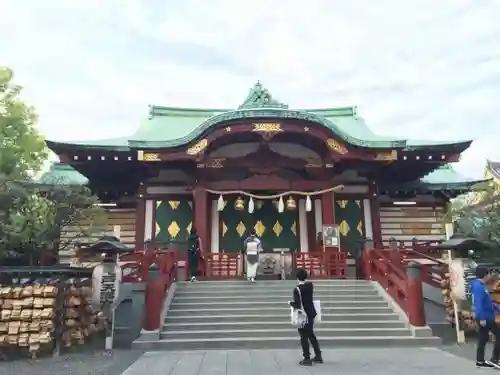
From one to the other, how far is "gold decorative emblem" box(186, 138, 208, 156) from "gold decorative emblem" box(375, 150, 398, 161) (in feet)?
19.3

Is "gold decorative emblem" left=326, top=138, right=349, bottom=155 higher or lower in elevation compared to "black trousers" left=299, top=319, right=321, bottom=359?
higher

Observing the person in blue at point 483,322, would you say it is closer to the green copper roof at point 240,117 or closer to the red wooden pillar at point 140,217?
the green copper roof at point 240,117

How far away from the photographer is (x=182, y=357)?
827 cm

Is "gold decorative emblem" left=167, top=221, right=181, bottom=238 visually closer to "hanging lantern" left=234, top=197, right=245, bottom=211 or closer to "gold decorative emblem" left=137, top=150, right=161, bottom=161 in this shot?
"hanging lantern" left=234, top=197, right=245, bottom=211

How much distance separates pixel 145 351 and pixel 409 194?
40.6 feet

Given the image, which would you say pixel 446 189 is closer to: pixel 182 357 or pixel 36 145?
pixel 182 357

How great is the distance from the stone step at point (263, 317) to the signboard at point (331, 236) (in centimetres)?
405

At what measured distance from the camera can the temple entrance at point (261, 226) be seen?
1592 centimetres

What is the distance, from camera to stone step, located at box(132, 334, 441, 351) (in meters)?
9.32

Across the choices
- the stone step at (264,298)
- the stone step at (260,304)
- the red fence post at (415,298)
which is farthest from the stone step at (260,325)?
the stone step at (264,298)

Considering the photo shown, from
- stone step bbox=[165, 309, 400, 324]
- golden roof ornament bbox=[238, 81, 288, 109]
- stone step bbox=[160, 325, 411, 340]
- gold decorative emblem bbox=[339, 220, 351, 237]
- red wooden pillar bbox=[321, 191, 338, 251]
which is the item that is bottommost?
stone step bbox=[160, 325, 411, 340]

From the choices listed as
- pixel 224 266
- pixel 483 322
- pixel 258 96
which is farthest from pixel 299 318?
pixel 258 96

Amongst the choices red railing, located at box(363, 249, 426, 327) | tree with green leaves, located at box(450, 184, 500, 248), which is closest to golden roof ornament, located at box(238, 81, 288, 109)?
red railing, located at box(363, 249, 426, 327)

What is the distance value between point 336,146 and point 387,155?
5.91ft
